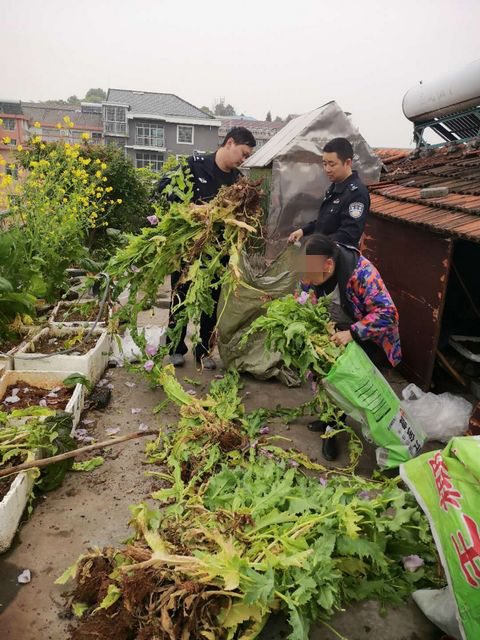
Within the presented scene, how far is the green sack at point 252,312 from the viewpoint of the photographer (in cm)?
425

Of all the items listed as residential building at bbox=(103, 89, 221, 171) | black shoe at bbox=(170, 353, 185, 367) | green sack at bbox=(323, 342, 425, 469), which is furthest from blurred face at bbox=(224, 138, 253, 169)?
residential building at bbox=(103, 89, 221, 171)

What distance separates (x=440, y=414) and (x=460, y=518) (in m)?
2.56

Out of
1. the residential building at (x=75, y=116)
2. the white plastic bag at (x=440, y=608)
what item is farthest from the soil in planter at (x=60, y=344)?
the residential building at (x=75, y=116)

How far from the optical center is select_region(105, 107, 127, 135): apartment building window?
49.0 m

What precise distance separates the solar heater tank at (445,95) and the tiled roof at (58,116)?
54.1 meters

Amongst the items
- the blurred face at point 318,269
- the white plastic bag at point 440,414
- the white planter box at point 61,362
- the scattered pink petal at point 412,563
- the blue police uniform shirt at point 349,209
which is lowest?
the scattered pink petal at point 412,563

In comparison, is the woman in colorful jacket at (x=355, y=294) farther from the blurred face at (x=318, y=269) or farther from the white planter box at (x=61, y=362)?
the white planter box at (x=61, y=362)

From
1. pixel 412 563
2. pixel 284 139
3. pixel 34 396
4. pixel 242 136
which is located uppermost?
pixel 284 139

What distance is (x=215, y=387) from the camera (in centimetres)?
443

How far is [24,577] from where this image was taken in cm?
251

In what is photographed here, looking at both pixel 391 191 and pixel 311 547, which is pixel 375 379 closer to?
pixel 311 547

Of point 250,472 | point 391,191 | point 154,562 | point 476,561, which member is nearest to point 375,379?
point 250,472

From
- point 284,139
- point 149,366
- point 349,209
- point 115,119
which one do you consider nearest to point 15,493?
point 149,366

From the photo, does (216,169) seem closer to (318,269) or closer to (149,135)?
(318,269)
